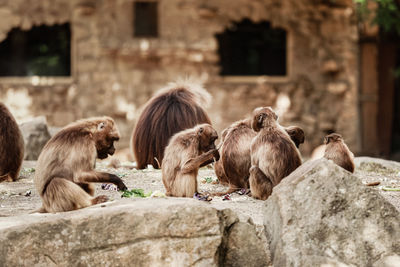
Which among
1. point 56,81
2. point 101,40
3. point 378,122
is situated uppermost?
point 101,40

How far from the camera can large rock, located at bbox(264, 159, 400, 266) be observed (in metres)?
4.60

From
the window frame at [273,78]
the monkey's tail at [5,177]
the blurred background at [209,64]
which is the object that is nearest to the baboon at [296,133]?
the monkey's tail at [5,177]

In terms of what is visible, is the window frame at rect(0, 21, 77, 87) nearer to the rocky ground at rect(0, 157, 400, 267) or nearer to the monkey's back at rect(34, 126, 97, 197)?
the monkey's back at rect(34, 126, 97, 197)

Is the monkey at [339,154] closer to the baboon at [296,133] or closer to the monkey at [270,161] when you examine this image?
the baboon at [296,133]

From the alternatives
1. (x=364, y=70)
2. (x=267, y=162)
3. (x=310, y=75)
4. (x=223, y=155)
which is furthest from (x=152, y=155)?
(x=364, y=70)

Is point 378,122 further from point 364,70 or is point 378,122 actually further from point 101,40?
point 101,40

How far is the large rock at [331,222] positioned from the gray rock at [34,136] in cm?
611

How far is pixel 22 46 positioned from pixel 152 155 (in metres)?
9.55

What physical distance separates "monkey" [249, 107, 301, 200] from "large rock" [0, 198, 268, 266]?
1.08 m

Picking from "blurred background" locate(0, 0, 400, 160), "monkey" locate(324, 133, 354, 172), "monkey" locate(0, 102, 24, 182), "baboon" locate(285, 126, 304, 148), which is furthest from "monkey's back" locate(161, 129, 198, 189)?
"blurred background" locate(0, 0, 400, 160)

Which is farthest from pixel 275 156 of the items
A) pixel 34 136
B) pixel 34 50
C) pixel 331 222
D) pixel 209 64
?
pixel 34 50

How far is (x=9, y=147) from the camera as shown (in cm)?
733

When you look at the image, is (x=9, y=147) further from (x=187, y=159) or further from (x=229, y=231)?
(x=229, y=231)

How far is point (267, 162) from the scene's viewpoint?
18.6 ft
